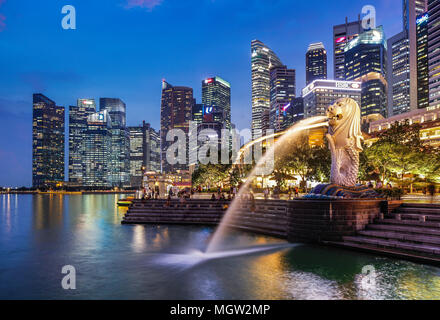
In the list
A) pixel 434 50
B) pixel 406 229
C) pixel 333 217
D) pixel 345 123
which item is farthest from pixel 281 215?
pixel 434 50

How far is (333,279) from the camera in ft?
39.9

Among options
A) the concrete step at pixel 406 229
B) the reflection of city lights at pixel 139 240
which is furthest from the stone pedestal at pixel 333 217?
the reflection of city lights at pixel 139 240

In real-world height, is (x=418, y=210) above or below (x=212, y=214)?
above

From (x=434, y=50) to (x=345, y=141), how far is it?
178m

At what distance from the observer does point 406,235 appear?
1609 centimetres

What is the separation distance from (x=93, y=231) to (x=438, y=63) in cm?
18466

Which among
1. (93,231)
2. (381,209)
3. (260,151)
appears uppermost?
(260,151)

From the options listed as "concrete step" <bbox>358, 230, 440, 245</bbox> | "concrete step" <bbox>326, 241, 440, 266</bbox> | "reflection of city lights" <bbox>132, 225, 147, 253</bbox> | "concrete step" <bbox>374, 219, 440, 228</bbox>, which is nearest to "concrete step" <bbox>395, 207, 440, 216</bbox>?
"concrete step" <bbox>374, 219, 440, 228</bbox>

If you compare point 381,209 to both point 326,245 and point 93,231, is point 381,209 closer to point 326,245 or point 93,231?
point 326,245

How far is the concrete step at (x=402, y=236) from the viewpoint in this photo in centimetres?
1500

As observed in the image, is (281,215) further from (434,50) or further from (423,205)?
(434,50)
